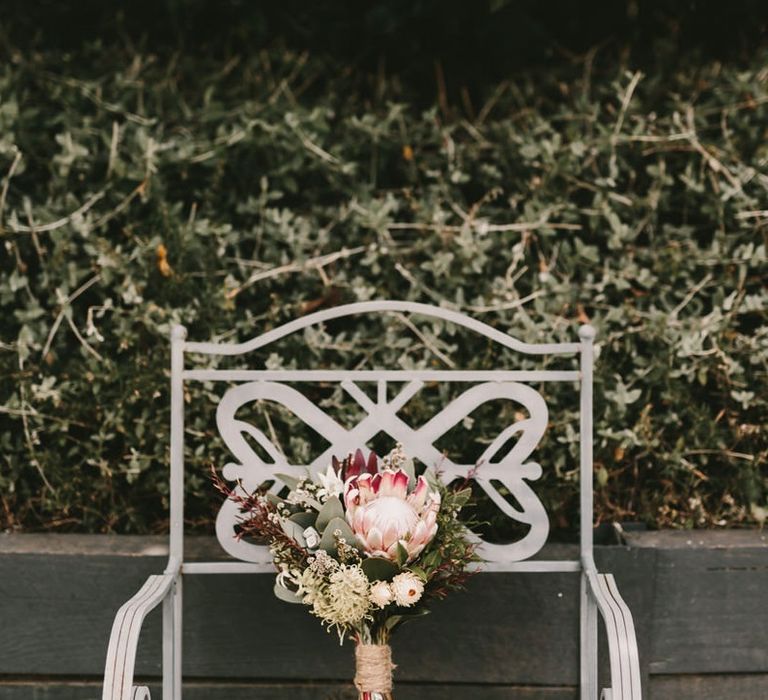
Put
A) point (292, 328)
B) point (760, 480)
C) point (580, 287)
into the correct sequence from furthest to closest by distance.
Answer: point (580, 287) → point (760, 480) → point (292, 328)

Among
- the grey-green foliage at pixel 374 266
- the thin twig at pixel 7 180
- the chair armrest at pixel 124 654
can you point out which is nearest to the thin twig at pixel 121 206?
the grey-green foliage at pixel 374 266

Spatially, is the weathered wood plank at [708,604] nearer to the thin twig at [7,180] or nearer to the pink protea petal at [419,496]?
the pink protea petal at [419,496]

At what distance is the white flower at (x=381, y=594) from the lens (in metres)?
1.41

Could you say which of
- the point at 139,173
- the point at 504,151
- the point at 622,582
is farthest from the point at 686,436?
the point at 139,173

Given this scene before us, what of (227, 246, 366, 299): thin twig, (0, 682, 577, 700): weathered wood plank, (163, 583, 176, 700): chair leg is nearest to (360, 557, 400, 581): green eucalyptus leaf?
(163, 583, 176, 700): chair leg

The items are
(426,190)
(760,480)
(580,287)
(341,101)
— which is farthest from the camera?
(341,101)

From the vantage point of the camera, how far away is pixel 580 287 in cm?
234

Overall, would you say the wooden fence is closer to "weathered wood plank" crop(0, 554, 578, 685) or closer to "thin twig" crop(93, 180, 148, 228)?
"weathered wood plank" crop(0, 554, 578, 685)

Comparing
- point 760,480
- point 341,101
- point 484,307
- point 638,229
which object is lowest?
point 760,480

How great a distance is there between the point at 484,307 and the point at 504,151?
594mm

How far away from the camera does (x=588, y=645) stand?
73.7 inches

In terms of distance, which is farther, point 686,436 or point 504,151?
point 504,151

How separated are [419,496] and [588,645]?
645mm

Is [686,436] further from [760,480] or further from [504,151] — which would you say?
[504,151]
